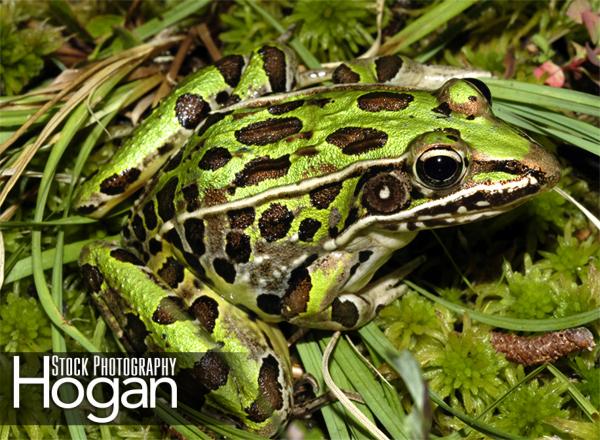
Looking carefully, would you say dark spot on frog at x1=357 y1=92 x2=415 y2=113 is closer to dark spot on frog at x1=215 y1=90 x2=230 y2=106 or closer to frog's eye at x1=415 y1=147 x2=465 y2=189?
frog's eye at x1=415 y1=147 x2=465 y2=189

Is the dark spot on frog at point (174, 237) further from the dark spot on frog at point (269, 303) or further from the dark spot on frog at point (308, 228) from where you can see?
the dark spot on frog at point (308, 228)

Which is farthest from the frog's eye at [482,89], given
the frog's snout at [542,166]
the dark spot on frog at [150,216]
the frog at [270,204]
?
the dark spot on frog at [150,216]

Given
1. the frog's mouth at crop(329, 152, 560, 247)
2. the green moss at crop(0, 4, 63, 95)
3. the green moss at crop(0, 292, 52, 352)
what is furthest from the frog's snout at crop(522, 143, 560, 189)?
the green moss at crop(0, 4, 63, 95)

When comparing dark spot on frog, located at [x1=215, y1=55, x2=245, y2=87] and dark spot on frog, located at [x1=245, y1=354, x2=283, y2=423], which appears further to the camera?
dark spot on frog, located at [x1=215, y1=55, x2=245, y2=87]

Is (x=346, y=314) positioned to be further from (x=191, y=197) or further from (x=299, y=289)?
(x=191, y=197)

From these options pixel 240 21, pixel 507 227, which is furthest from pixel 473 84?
pixel 240 21

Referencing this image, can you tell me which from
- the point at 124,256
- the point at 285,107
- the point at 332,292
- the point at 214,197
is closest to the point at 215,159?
the point at 214,197

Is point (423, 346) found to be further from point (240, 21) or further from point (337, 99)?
point (240, 21)
